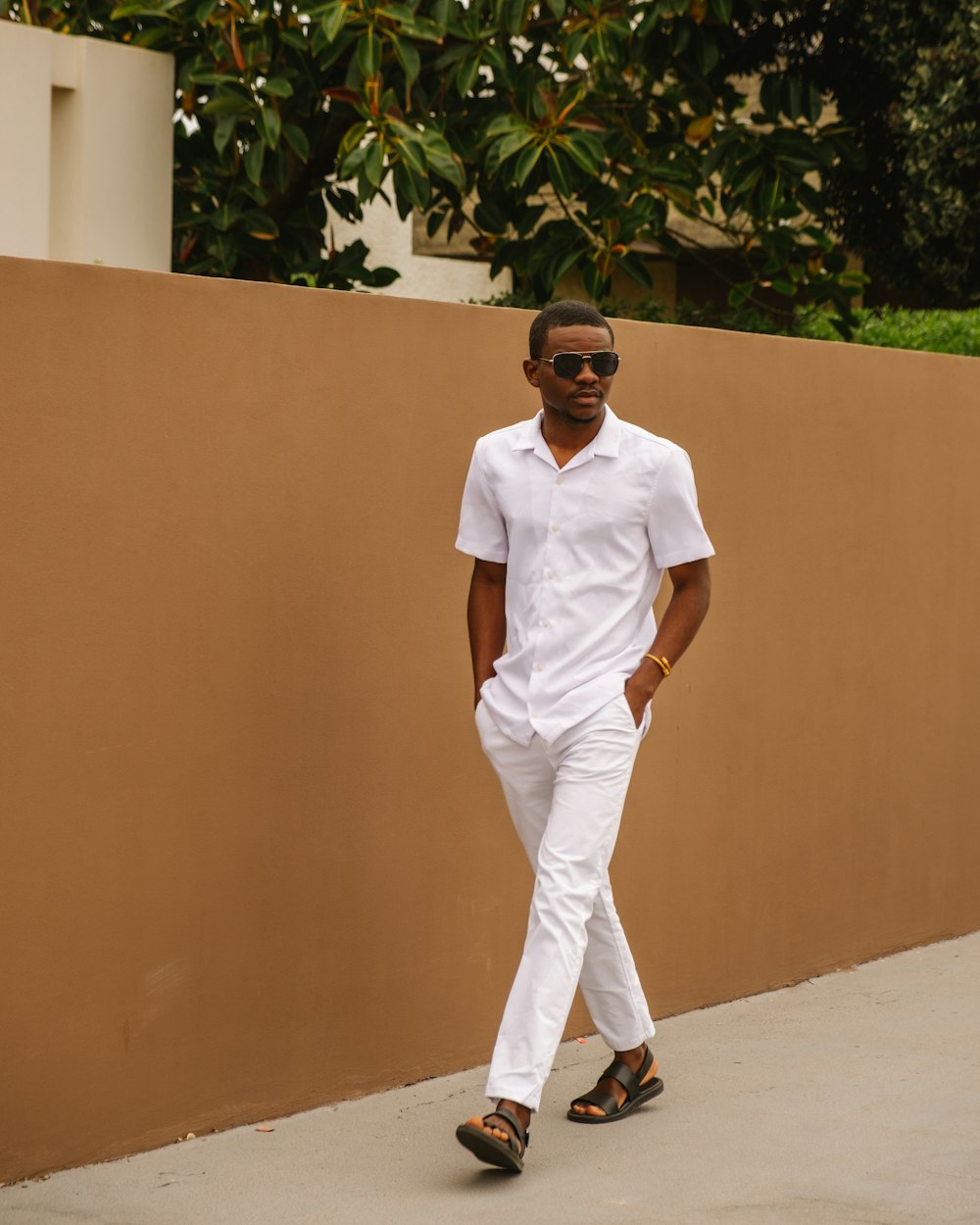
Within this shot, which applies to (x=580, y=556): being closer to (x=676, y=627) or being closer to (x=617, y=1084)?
(x=676, y=627)

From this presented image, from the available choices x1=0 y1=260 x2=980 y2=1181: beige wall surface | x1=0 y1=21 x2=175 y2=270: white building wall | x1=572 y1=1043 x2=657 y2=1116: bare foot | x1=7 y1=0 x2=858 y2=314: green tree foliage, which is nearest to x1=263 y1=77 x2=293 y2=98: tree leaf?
x1=7 y1=0 x2=858 y2=314: green tree foliage

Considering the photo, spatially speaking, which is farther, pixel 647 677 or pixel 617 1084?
pixel 617 1084

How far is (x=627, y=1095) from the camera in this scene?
4625mm

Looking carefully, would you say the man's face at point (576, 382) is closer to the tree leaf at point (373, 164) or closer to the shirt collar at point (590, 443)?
the shirt collar at point (590, 443)

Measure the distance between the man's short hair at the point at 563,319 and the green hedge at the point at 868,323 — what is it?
593cm

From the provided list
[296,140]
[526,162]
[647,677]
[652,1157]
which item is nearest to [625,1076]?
[652,1157]

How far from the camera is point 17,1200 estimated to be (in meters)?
3.86

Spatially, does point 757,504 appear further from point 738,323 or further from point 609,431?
point 738,323

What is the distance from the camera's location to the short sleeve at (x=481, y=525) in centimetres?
452

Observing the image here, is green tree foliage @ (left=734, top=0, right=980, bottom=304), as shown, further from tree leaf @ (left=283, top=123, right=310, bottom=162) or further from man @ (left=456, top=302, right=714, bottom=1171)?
man @ (left=456, top=302, right=714, bottom=1171)

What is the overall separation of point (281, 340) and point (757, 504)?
2049 mm

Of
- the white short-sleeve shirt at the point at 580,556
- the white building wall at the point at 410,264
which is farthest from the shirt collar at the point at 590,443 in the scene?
the white building wall at the point at 410,264

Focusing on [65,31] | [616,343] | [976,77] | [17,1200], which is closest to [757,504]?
[616,343]

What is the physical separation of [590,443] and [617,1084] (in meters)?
1.56
